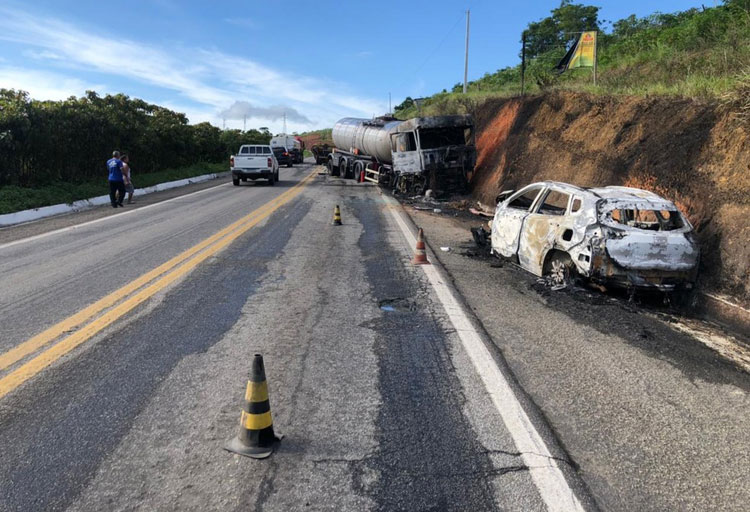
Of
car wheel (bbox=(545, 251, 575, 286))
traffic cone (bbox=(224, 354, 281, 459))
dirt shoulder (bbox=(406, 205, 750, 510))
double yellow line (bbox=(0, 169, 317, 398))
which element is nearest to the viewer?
dirt shoulder (bbox=(406, 205, 750, 510))

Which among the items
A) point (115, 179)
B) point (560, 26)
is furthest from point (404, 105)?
point (115, 179)

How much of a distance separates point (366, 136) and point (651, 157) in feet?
52.5

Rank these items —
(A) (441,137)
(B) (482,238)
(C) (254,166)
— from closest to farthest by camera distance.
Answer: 1. (B) (482,238)
2. (A) (441,137)
3. (C) (254,166)

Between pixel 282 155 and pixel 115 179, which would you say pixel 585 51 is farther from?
pixel 282 155

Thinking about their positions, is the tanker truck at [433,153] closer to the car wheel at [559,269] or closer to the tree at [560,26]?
the car wheel at [559,269]

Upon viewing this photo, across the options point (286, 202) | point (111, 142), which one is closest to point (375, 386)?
point (286, 202)

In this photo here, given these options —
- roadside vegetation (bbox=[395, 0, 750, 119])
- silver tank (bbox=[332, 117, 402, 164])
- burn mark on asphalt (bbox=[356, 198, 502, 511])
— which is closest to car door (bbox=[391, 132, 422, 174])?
silver tank (bbox=[332, 117, 402, 164])

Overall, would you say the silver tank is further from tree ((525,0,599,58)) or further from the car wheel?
tree ((525,0,599,58))

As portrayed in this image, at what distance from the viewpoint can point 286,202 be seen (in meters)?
17.5

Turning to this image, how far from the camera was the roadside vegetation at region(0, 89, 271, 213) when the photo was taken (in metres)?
16.3

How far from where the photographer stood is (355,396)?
12.8 feet

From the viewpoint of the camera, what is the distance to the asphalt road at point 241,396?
111 inches

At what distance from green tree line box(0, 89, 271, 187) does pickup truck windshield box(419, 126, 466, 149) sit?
40.6 ft

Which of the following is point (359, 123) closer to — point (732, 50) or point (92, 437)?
point (732, 50)
